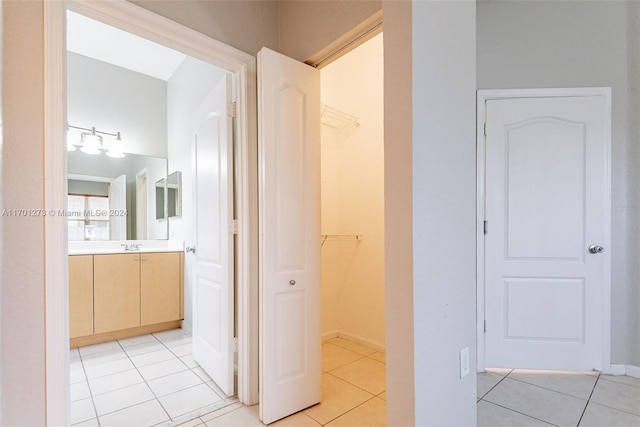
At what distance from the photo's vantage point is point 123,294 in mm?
3010

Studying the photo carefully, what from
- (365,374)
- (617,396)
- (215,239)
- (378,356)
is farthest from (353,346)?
(617,396)

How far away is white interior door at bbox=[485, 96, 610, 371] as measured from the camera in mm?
2264

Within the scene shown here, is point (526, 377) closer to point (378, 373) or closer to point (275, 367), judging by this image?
point (378, 373)

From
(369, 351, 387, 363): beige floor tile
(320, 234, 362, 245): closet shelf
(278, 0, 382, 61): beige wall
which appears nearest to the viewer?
(278, 0, 382, 61): beige wall

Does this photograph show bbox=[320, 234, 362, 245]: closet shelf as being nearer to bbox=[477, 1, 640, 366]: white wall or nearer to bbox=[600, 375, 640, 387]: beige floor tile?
bbox=[477, 1, 640, 366]: white wall

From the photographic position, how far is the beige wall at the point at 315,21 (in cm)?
164

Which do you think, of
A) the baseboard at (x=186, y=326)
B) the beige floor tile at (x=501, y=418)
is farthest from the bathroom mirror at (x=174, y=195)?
the beige floor tile at (x=501, y=418)

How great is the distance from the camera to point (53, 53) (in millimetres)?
1292

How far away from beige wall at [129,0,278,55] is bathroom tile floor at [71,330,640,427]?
2179 mm

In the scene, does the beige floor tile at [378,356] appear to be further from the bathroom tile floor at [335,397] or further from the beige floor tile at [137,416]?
the beige floor tile at [137,416]

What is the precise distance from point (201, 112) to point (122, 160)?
168 centimetres

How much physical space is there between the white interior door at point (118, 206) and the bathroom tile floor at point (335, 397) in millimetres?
A: 1218

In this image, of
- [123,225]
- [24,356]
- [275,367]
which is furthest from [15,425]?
[123,225]

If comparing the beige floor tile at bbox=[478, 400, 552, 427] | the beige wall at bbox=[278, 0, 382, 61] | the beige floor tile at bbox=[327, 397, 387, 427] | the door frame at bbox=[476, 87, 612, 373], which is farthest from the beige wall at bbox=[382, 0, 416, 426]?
the door frame at bbox=[476, 87, 612, 373]
